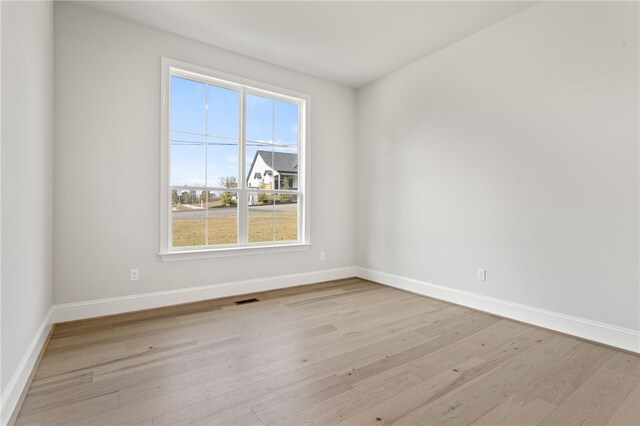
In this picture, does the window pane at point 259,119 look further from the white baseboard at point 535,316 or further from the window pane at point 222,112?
the white baseboard at point 535,316

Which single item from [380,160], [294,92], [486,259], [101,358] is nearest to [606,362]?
[486,259]

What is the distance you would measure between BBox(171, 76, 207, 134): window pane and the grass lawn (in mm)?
1024

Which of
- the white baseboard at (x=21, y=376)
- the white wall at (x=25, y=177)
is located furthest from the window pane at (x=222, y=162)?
the white baseboard at (x=21, y=376)

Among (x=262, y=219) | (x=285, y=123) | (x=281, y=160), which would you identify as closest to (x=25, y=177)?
(x=262, y=219)

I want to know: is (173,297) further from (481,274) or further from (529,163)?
(529,163)

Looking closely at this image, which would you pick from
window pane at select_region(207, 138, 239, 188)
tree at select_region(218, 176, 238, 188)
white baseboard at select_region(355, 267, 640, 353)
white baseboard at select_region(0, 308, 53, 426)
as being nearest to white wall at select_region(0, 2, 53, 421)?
white baseboard at select_region(0, 308, 53, 426)

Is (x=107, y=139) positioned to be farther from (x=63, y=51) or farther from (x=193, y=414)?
Answer: (x=193, y=414)

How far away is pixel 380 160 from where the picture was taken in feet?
14.5

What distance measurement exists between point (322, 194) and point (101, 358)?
304cm

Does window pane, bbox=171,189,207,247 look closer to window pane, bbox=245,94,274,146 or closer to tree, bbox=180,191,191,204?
tree, bbox=180,191,191,204

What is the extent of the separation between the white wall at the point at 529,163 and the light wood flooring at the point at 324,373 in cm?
50

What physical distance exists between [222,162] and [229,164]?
0.27 ft

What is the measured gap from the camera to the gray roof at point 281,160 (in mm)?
4066

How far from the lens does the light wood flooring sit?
1.57m
